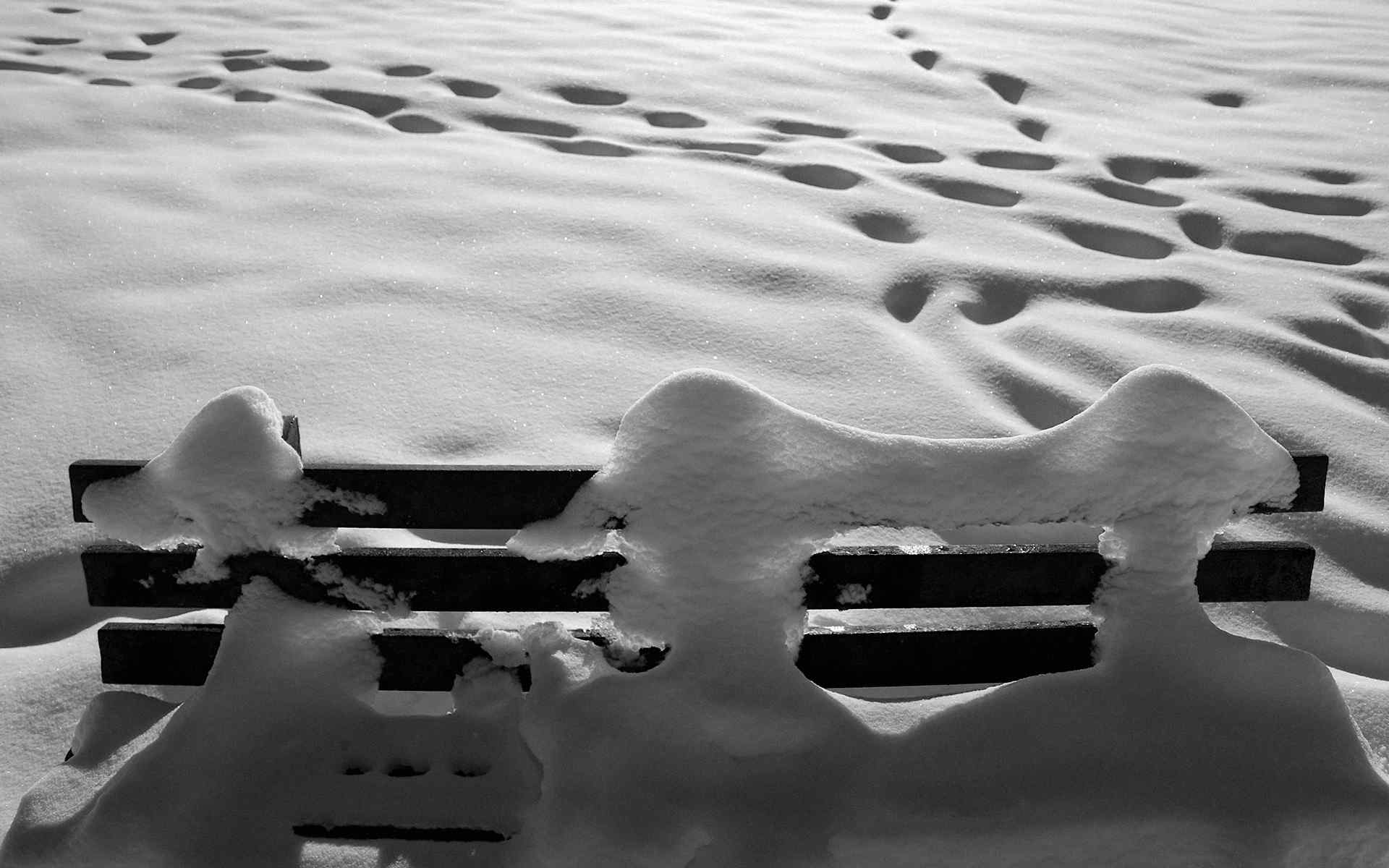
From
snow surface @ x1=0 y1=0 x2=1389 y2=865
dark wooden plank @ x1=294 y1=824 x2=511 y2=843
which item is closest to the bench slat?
snow surface @ x1=0 y1=0 x2=1389 y2=865

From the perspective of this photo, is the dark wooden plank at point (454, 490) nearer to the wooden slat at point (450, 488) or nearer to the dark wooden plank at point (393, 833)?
the wooden slat at point (450, 488)

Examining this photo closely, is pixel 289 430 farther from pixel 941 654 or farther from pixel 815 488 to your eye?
pixel 941 654

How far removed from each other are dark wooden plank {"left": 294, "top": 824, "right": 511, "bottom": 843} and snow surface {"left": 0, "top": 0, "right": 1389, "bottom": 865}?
0.02m

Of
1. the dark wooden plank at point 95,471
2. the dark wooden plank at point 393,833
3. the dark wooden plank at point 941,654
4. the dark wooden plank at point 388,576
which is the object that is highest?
the dark wooden plank at point 95,471

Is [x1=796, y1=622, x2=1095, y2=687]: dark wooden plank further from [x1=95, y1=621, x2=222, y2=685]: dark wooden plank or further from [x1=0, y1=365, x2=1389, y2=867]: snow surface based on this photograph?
[x1=95, y1=621, x2=222, y2=685]: dark wooden plank

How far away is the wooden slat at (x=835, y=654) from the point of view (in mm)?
1348

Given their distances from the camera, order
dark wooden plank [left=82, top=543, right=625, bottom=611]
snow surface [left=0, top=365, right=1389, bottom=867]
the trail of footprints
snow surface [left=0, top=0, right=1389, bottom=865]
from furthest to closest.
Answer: the trail of footprints, snow surface [left=0, top=0, right=1389, bottom=865], dark wooden plank [left=82, top=543, right=625, bottom=611], snow surface [left=0, top=365, right=1389, bottom=867]

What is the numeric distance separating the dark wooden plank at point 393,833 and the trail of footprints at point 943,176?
5.88 feet

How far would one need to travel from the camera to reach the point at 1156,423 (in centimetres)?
128

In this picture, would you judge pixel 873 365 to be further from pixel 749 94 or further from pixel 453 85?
pixel 453 85

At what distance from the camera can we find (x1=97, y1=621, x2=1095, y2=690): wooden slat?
1.35 m

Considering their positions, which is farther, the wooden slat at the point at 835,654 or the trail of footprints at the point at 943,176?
the trail of footprints at the point at 943,176

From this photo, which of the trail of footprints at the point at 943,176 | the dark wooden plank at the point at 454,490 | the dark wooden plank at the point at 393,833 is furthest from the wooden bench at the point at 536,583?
the trail of footprints at the point at 943,176

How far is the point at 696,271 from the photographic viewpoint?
9.10ft
